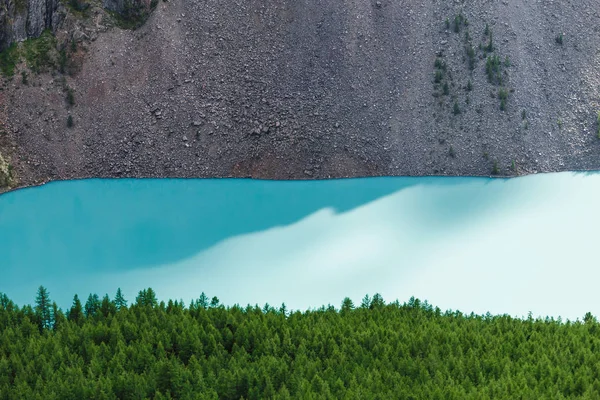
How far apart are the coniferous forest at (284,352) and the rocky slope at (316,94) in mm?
27324

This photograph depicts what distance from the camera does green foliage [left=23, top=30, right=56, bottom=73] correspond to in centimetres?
8000

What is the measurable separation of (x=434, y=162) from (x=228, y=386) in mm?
40445

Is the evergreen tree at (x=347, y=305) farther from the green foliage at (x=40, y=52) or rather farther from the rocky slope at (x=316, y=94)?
the green foliage at (x=40, y=52)

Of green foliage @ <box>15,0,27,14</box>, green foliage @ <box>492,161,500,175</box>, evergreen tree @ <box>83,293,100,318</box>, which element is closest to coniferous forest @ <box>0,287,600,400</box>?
evergreen tree @ <box>83,293,100,318</box>

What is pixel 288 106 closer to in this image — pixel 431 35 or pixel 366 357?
pixel 431 35

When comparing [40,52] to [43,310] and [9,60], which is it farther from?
[43,310]

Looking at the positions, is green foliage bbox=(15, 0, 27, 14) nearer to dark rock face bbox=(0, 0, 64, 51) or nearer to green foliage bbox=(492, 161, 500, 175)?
dark rock face bbox=(0, 0, 64, 51)

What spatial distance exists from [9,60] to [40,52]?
2746mm

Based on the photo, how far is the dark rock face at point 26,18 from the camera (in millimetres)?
81438

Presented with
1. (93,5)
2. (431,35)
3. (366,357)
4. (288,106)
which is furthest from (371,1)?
(366,357)

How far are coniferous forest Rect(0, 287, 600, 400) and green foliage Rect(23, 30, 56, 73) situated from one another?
35257 millimetres

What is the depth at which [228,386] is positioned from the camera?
38.6 meters

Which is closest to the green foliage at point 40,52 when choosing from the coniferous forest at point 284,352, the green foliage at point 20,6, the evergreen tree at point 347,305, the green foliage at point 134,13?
the green foliage at point 20,6

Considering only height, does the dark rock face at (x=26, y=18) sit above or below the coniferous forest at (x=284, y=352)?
above
